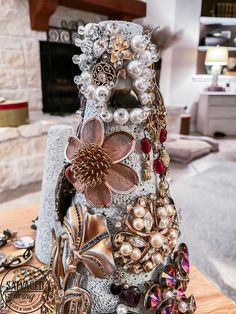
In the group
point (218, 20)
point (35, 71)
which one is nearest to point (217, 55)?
point (218, 20)

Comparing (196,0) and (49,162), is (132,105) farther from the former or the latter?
(196,0)

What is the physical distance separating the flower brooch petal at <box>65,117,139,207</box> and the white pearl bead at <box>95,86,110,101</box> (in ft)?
0.08

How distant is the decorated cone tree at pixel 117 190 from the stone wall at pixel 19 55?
1.84 meters

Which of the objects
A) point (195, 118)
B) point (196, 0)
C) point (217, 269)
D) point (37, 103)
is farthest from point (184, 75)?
point (217, 269)

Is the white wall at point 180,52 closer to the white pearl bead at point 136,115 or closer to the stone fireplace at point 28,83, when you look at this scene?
the stone fireplace at point 28,83

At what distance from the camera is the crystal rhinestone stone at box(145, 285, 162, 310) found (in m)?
0.33

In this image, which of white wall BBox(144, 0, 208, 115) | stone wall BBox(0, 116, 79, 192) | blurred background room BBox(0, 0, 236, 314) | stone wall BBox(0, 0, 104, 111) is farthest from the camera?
white wall BBox(144, 0, 208, 115)

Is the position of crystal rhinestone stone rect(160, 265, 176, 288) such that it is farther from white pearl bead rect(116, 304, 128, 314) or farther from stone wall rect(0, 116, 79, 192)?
stone wall rect(0, 116, 79, 192)

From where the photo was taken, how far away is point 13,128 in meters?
1.75

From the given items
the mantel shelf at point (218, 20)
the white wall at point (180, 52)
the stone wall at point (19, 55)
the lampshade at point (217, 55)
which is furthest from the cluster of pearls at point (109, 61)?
the mantel shelf at point (218, 20)

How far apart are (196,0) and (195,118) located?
1438 mm

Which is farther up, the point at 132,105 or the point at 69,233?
the point at 132,105

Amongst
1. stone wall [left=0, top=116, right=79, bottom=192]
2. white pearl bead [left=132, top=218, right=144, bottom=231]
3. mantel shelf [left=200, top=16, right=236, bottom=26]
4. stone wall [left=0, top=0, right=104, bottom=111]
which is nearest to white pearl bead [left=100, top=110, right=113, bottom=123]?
white pearl bead [left=132, top=218, right=144, bottom=231]

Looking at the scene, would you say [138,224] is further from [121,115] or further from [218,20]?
[218,20]
